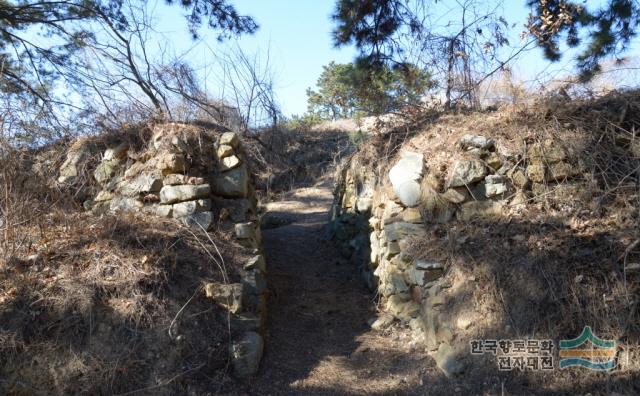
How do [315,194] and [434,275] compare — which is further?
[315,194]

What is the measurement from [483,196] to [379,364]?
2104mm

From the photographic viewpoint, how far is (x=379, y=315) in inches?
215

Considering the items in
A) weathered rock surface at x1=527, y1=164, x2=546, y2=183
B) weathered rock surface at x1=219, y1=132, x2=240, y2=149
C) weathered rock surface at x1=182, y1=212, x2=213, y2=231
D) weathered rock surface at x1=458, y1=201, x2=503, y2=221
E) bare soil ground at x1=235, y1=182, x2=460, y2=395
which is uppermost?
weathered rock surface at x1=219, y1=132, x2=240, y2=149

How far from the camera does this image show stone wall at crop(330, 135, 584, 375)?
4.61m

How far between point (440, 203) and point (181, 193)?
2930mm

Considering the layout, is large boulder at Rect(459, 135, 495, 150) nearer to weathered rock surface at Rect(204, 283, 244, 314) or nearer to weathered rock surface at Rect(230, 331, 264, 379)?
weathered rock surface at Rect(204, 283, 244, 314)

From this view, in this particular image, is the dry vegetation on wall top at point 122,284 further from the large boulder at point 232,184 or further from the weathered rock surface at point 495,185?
the weathered rock surface at point 495,185

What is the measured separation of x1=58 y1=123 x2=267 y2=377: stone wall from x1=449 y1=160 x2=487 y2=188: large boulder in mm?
2362

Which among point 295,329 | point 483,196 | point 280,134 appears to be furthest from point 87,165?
point 280,134

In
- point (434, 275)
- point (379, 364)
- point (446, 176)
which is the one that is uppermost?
point (446, 176)

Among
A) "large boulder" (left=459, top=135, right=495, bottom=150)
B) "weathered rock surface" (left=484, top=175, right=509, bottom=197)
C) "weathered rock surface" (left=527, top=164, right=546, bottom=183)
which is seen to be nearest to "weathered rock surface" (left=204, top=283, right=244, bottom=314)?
"weathered rock surface" (left=484, top=175, right=509, bottom=197)

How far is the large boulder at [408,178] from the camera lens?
5254 mm

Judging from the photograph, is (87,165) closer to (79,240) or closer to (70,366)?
(79,240)

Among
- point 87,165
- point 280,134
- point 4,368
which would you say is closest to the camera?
point 4,368
